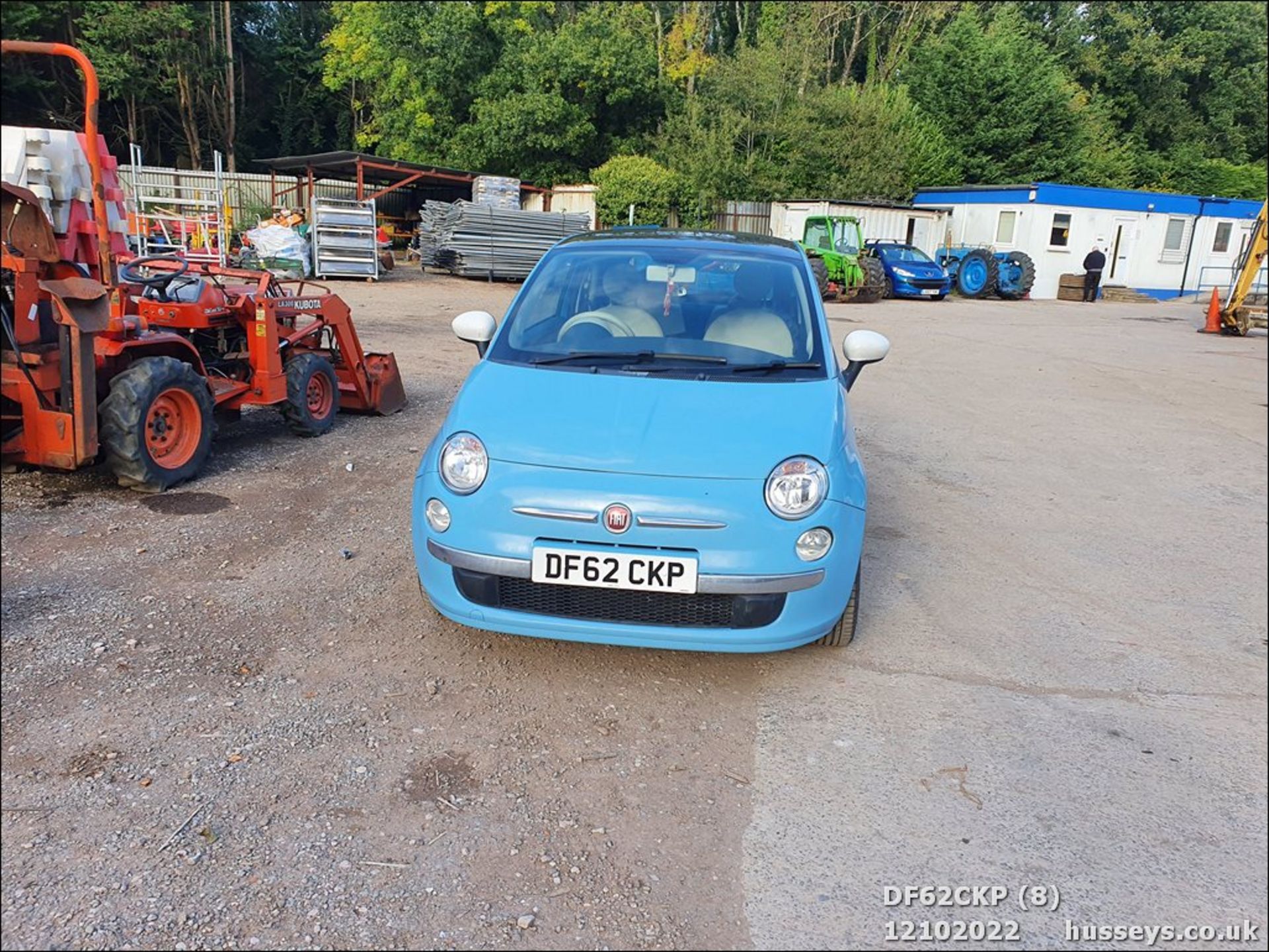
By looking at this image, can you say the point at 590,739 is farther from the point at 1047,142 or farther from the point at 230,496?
the point at 1047,142

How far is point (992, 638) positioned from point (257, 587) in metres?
3.46

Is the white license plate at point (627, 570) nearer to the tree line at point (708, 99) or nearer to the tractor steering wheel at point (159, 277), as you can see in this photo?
the tractor steering wheel at point (159, 277)

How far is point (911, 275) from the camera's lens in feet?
84.4

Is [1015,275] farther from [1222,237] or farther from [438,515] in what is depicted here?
[438,515]

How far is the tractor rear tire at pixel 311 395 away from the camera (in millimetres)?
7074

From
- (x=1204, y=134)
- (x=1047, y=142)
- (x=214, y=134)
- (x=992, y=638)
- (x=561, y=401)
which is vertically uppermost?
(x=1047, y=142)

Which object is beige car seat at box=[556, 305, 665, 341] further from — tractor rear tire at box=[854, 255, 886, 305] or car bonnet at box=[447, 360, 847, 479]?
tractor rear tire at box=[854, 255, 886, 305]

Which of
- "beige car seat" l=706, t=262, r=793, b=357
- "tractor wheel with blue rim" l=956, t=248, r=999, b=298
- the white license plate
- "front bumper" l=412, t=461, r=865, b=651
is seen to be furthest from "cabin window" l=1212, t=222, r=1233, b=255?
the white license plate

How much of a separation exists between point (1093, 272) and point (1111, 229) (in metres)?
3.36

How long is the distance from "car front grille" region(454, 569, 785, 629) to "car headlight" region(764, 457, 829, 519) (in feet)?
1.04

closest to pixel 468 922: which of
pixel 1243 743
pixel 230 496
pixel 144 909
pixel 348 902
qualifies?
pixel 348 902

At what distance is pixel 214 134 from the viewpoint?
7.32 meters

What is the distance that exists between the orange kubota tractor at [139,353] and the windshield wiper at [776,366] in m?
2.66

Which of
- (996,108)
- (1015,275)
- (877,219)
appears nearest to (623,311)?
(1015,275)
